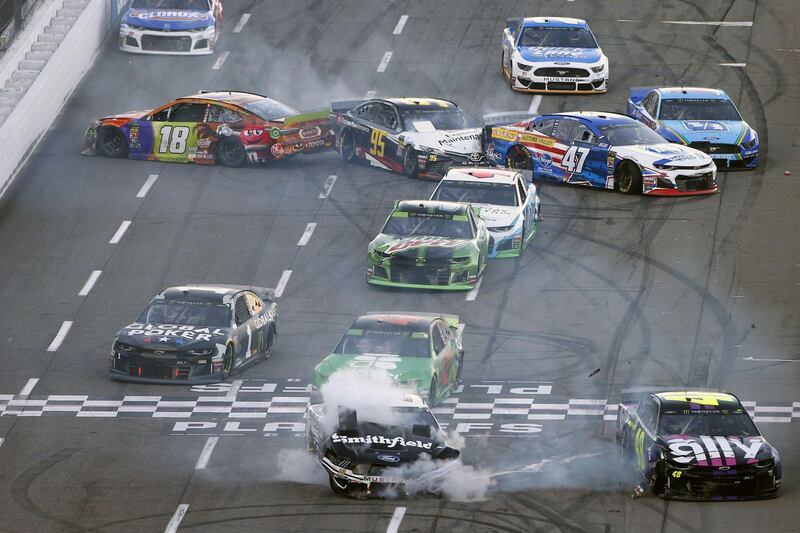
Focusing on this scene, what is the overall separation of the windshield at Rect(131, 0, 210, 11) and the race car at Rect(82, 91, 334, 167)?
579 cm

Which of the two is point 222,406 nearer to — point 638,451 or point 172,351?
point 172,351

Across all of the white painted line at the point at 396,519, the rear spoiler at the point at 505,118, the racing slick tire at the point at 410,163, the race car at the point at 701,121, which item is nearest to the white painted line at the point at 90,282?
the racing slick tire at the point at 410,163

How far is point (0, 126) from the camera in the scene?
3381 centimetres

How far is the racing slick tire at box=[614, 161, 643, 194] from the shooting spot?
32219mm

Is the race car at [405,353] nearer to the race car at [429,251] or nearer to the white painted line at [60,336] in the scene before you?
the race car at [429,251]

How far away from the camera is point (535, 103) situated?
37.7 metres

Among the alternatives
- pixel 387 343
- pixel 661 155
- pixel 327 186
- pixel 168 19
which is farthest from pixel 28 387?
pixel 168 19

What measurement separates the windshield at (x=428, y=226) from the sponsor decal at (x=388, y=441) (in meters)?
9.40

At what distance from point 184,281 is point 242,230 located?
8.86 ft

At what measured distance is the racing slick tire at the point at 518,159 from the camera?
1316 inches

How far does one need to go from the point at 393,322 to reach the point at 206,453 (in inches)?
143

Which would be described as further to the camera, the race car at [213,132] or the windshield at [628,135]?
the race car at [213,132]

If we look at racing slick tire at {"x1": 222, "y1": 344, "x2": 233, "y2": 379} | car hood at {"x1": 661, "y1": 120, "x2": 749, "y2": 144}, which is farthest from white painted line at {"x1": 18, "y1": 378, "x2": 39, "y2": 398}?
car hood at {"x1": 661, "y1": 120, "x2": 749, "y2": 144}

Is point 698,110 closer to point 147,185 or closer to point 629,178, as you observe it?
point 629,178
